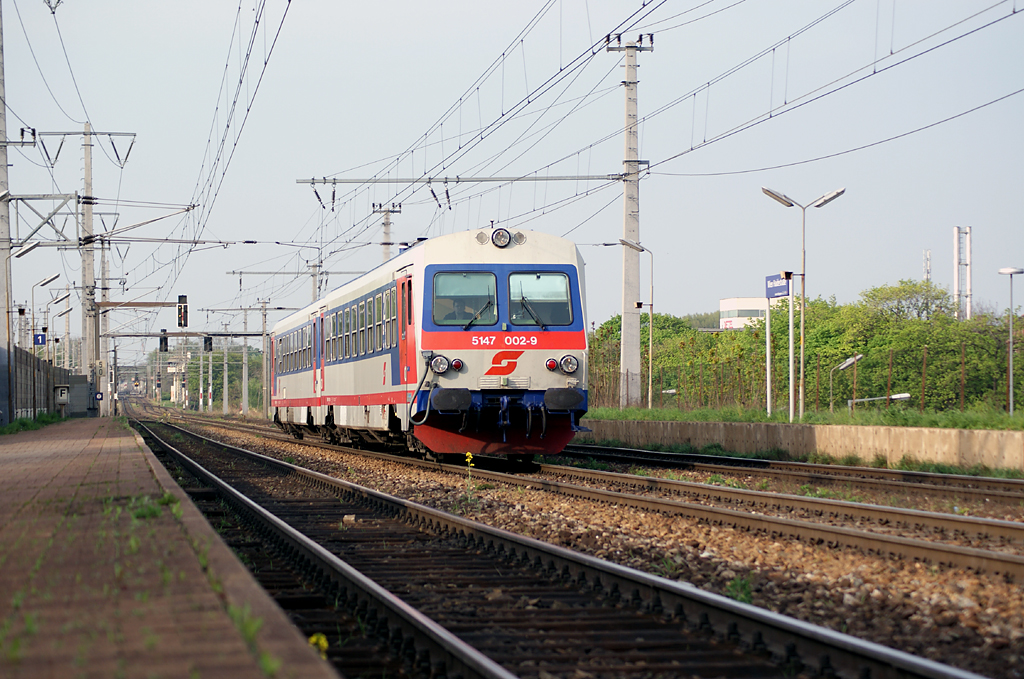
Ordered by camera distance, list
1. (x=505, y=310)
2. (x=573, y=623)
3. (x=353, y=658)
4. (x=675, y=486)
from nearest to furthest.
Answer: (x=353, y=658) < (x=573, y=623) < (x=675, y=486) < (x=505, y=310)

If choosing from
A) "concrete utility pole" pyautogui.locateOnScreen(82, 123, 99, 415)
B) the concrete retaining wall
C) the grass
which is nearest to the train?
the concrete retaining wall

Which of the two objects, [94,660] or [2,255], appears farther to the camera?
[2,255]

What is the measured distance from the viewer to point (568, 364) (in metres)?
16.3

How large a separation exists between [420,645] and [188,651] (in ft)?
5.99

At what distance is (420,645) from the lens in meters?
5.66

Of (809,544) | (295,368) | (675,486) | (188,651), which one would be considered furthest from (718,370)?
(188,651)

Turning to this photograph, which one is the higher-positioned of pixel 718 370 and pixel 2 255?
pixel 2 255

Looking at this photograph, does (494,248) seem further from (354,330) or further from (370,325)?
(354,330)

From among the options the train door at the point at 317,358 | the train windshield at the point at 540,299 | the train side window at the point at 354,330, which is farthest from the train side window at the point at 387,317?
the train door at the point at 317,358

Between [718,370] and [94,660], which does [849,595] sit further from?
[718,370]

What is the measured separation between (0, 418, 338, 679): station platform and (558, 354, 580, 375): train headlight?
24.4 ft

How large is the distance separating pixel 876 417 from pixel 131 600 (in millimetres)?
17570

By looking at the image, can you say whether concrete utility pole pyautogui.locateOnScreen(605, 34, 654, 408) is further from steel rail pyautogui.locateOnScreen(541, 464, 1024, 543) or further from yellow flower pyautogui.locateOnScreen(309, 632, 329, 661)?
yellow flower pyautogui.locateOnScreen(309, 632, 329, 661)

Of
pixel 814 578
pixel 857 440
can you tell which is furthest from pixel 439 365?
A: pixel 814 578
